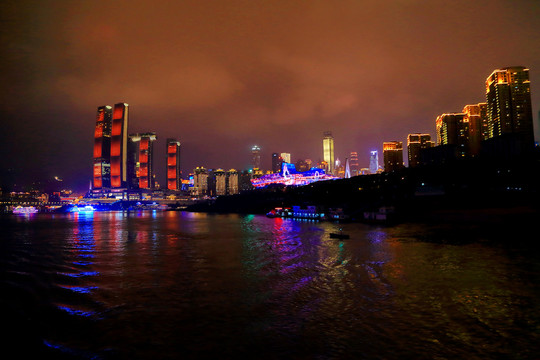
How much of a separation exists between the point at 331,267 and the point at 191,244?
2169 centimetres

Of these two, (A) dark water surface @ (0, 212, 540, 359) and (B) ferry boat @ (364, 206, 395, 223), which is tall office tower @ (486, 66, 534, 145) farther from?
(A) dark water surface @ (0, 212, 540, 359)

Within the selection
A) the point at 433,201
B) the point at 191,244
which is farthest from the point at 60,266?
the point at 433,201

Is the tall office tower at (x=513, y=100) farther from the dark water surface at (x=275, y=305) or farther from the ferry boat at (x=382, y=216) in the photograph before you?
the dark water surface at (x=275, y=305)

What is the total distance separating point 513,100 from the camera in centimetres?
17588

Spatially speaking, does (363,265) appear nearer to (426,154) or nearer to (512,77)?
(426,154)

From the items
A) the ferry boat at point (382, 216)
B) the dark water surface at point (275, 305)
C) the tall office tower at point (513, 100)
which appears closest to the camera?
the dark water surface at point (275, 305)

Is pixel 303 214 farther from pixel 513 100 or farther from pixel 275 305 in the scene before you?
pixel 513 100

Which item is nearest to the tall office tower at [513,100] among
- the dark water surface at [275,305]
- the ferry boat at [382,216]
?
the ferry boat at [382,216]

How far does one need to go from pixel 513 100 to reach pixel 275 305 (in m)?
209

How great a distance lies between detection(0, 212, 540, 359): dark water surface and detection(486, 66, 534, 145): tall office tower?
180 metres

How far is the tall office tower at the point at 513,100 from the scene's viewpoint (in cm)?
17475

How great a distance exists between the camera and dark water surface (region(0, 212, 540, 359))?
13.1 meters

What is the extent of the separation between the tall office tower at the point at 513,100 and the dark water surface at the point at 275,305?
180 m

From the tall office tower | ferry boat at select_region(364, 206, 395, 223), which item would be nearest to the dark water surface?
ferry boat at select_region(364, 206, 395, 223)
